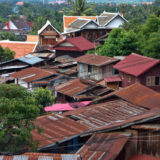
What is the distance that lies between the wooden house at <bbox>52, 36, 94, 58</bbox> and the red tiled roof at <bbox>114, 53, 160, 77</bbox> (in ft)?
28.8

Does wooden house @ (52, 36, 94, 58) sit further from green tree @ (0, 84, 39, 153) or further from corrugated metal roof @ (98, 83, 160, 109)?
green tree @ (0, 84, 39, 153)

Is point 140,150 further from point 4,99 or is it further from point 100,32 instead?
point 100,32

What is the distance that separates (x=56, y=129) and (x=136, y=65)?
38.2ft

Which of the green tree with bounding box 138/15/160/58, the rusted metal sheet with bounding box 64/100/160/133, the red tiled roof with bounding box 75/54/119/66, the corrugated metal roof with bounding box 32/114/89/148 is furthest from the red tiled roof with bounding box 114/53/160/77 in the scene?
the corrugated metal roof with bounding box 32/114/89/148

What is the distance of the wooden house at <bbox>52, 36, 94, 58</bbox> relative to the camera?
3203 centimetres

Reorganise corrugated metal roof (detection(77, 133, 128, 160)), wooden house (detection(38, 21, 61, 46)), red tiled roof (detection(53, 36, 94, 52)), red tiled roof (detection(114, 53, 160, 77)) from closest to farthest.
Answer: corrugated metal roof (detection(77, 133, 128, 160)) < red tiled roof (detection(114, 53, 160, 77)) < red tiled roof (detection(53, 36, 94, 52)) < wooden house (detection(38, 21, 61, 46))

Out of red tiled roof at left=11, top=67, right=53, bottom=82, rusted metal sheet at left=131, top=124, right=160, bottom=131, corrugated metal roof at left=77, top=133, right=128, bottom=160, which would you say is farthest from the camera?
red tiled roof at left=11, top=67, right=53, bottom=82

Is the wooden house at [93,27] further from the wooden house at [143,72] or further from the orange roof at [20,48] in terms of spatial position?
the wooden house at [143,72]

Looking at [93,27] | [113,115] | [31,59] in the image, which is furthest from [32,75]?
[93,27]

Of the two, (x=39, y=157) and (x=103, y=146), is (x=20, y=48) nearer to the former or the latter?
(x=103, y=146)

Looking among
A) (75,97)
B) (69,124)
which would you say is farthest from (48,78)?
(69,124)

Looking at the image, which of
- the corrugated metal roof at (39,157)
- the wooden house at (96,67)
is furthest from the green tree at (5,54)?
the corrugated metal roof at (39,157)

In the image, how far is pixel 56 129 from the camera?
12062mm

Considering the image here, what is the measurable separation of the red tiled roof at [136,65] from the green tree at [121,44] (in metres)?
4.26
